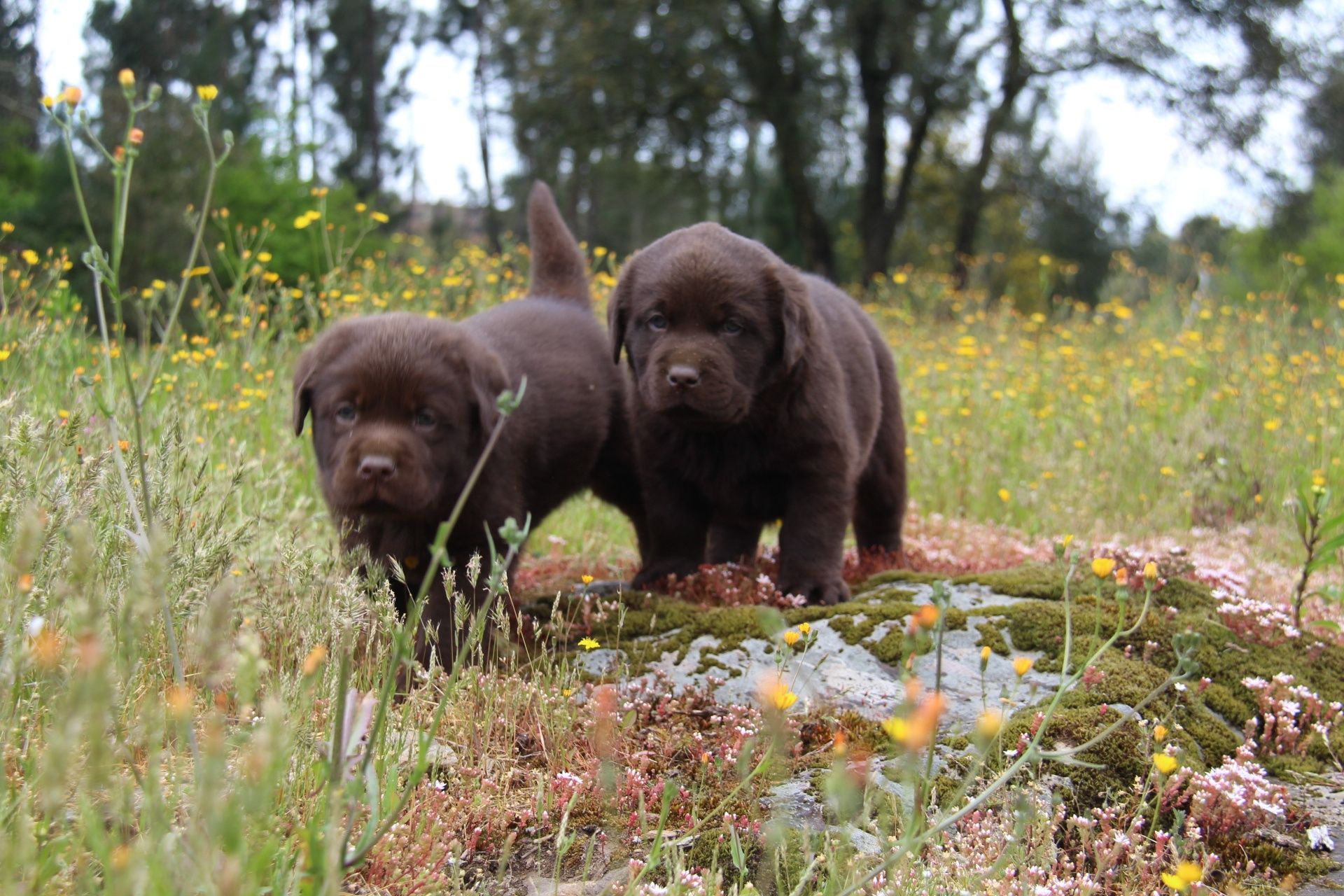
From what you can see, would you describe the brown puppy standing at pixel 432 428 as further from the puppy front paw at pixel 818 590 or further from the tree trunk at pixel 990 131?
the tree trunk at pixel 990 131

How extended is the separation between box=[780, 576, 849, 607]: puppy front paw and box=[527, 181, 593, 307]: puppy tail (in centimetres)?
188

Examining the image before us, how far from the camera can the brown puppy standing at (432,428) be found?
3246 mm

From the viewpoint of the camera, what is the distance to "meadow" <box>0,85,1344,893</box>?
157 cm

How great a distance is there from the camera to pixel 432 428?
134 inches

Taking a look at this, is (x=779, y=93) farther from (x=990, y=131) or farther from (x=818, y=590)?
(x=818, y=590)

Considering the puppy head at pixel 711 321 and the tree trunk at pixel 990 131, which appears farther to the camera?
the tree trunk at pixel 990 131

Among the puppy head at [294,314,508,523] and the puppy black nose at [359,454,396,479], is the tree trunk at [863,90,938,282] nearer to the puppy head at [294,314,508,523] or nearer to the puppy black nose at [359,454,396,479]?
the puppy head at [294,314,508,523]

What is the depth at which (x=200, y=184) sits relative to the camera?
14.3 metres

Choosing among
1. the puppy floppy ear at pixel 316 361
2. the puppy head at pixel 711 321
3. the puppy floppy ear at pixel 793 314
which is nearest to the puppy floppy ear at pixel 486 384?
the puppy floppy ear at pixel 316 361

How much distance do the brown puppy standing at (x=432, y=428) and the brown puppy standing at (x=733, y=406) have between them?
33 centimetres

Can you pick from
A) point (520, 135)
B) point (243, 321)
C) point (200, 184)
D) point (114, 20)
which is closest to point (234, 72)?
point (114, 20)

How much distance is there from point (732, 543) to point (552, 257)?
1.61 metres

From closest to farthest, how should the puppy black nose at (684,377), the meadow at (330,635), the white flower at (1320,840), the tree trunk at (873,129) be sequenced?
the meadow at (330,635) → the white flower at (1320,840) → the puppy black nose at (684,377) → the tree trunk at (873,129)

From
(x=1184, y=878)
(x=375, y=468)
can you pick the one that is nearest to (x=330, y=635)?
(x=375, y=468)
